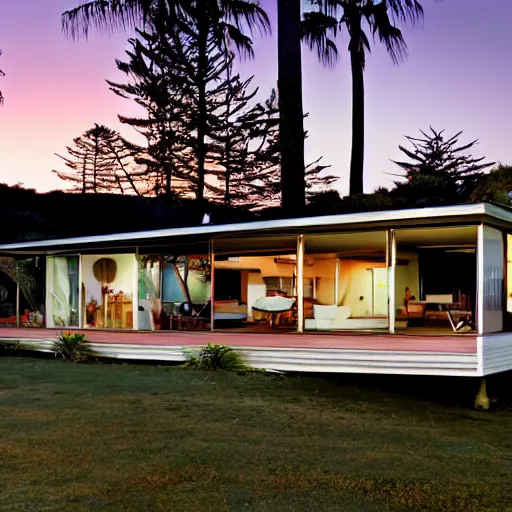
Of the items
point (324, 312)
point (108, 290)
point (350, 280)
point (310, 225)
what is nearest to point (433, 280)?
point (350, 280)

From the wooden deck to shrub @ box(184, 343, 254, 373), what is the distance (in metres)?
0.15

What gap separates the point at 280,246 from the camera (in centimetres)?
1295

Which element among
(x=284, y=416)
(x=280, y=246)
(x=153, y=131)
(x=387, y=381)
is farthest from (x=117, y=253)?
(x=153, y=131)

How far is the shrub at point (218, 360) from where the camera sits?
10445mm

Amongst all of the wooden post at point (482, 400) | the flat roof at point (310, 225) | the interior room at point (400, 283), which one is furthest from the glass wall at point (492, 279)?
the interior room at point (400, 283)

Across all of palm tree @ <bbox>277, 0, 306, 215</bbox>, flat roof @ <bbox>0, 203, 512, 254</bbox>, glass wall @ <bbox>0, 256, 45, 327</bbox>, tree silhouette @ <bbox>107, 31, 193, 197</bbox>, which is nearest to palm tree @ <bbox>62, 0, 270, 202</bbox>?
palm tree @ <bbox>277, 0, 306, 215</bbox>

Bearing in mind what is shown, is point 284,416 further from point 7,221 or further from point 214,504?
point 7,221

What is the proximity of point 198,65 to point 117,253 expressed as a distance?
1632 cm

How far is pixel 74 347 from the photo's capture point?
12.5m

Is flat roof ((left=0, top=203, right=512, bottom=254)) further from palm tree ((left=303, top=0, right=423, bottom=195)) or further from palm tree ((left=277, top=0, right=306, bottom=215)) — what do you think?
palm tree ((left=303, top=0, right=423, bottom=195))

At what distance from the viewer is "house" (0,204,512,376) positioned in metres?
9.10

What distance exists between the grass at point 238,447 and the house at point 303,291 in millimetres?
761

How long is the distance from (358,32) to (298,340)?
15.4 m

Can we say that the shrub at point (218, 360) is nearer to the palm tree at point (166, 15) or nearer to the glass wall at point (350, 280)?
the glass wall at point (350, 280)
